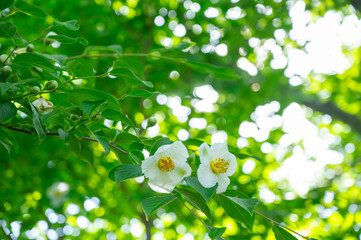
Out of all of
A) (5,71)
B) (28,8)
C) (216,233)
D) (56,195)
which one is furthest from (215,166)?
(56,195)

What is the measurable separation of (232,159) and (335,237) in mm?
1701

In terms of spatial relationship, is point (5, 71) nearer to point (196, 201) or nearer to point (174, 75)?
point (196, 201)

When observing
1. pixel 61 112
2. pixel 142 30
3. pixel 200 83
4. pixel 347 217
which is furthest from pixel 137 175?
pixel 347 217

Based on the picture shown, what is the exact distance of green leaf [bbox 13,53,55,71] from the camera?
764 millimetres

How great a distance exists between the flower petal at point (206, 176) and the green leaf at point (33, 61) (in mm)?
385

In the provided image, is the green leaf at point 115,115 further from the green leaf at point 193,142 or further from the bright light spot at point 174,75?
the bright light spot at point 174,75

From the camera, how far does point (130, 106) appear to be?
2.61m

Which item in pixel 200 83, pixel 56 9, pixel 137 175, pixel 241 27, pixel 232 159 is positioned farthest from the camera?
pixel 241 27

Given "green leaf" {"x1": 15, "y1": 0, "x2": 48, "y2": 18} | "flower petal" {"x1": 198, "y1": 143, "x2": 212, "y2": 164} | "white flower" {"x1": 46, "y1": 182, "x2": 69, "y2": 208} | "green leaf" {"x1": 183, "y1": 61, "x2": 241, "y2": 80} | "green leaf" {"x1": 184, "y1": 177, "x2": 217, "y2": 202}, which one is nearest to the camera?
"green leaf" {"x1": 184, "y1": 177, "x2": 217, "y2": 202}

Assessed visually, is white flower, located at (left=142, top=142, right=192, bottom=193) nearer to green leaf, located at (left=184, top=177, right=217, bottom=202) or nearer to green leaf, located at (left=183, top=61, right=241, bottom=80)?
green leaf, located at (left=184, top=177, right=217, bottom=202)

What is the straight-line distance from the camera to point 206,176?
2.42 feet

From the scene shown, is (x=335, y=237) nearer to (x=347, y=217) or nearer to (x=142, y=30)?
(x=347, y=217)

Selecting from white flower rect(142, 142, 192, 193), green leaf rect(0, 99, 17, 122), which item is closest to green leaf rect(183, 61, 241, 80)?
white flower rect(142, 142, 192, 193)

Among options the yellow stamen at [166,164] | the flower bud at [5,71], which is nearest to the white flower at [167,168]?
the yellow stamen at [166,164]
